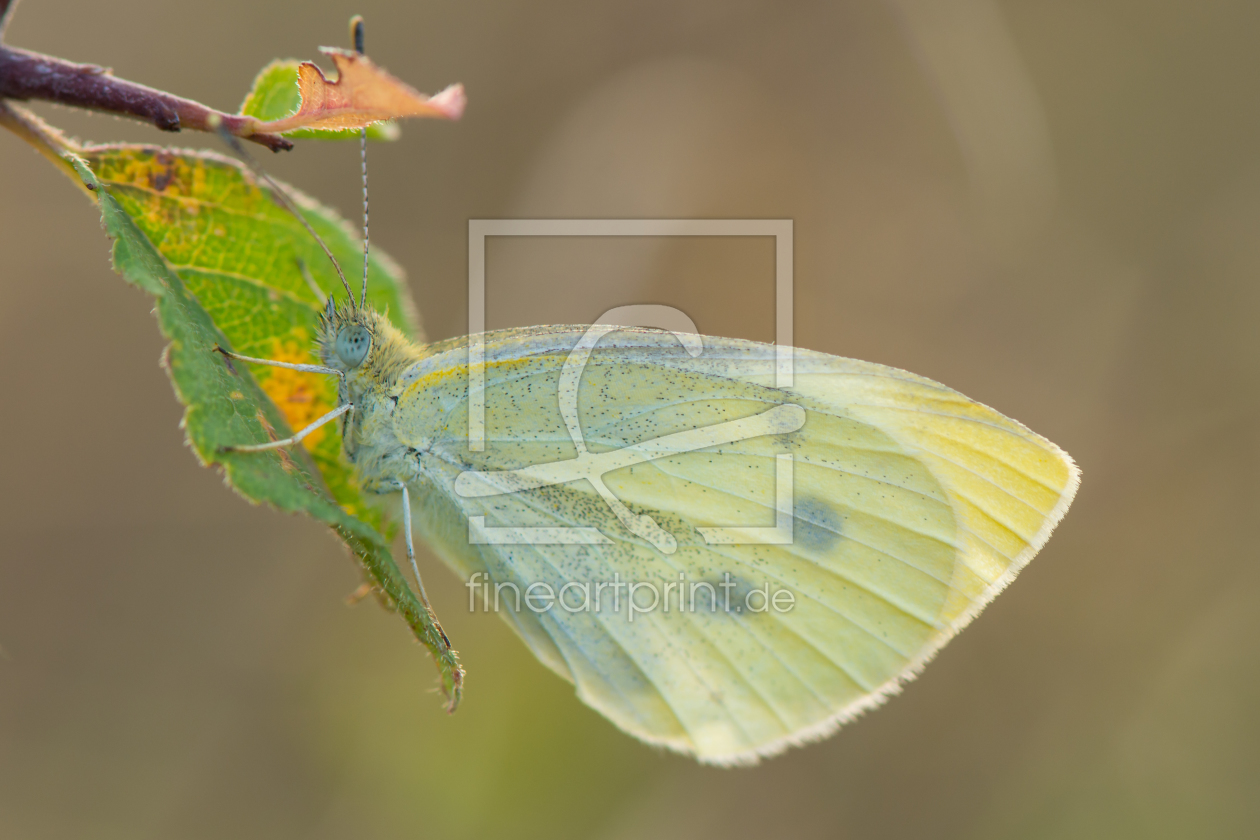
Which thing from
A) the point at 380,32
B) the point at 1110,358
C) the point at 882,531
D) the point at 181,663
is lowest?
the point at 181,663

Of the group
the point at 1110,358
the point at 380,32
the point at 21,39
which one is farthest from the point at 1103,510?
the point at 21,39

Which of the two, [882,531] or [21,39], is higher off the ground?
[21,39]

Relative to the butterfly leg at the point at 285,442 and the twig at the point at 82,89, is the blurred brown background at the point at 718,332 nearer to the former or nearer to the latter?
the butterfly leg at the point at 285,442

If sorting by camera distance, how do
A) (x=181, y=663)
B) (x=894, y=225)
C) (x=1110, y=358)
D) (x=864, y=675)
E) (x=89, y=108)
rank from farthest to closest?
(x=894, y=225) < (x=1110, y=358) < (x=181, y=663) < (x=864, y=675) < (x=89, y=108)

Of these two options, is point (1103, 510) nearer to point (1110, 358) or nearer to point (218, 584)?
point (1110, 358)
